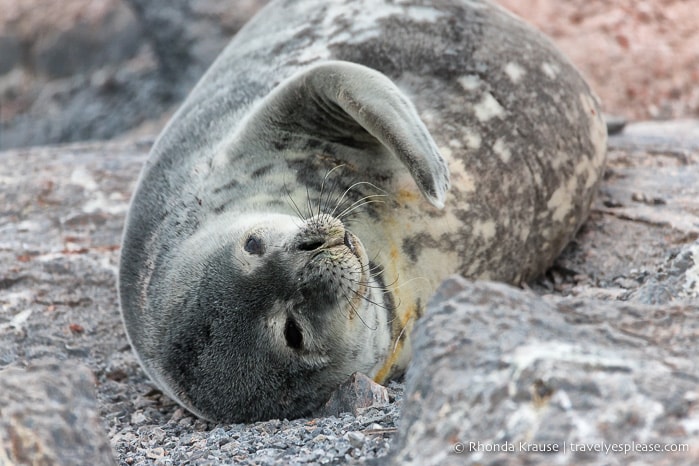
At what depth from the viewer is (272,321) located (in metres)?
2.89

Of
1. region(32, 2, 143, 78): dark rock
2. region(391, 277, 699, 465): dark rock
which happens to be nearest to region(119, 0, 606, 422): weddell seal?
region(391, 277, 699, 465): dark rock

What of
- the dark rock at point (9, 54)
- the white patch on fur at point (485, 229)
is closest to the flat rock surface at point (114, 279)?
the white patch on fur at point (485, 229)

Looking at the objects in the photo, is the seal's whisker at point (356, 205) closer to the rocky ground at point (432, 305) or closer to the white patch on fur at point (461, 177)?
the white patch on fur at point (461, 177)

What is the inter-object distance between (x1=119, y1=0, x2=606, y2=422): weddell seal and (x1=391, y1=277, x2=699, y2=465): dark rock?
3.11ft

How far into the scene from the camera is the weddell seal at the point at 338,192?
2.95 meters

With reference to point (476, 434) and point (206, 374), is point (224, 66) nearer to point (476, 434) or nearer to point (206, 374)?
point (206, 374)

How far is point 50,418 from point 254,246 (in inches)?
43.7

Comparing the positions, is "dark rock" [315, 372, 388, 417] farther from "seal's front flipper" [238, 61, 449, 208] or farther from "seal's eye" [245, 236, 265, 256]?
"seal's front flipper" [238, 61, 449, 208]

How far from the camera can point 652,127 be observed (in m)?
6.05

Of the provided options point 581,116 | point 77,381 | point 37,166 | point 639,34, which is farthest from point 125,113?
point 77,381

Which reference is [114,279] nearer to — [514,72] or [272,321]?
[272,321]

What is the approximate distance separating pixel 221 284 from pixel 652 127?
12.9ft

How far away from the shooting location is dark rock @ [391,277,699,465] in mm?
1645

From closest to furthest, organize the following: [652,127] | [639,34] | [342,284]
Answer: [342,284], [652,127], [639,34]
